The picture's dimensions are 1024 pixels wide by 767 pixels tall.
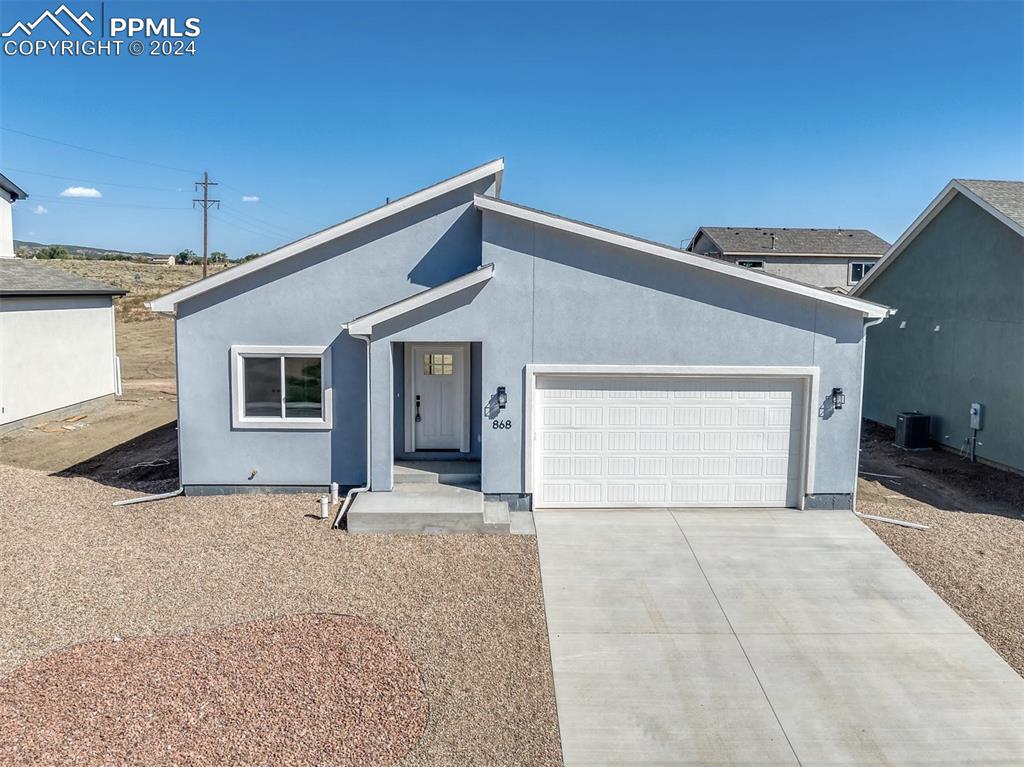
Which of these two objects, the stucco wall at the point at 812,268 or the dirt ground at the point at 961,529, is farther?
the stucco wall at the point at 812,268

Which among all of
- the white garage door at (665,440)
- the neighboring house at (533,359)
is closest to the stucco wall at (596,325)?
the neighboring house at (533,359)

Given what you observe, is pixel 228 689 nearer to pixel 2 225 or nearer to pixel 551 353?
pixel 551 353

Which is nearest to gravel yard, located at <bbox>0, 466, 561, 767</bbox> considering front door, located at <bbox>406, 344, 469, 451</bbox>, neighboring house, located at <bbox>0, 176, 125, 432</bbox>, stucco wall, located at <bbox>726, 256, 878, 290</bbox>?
front door, located at <bbox>406, 344, 469, 451</bbox>

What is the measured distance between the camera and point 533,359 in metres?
11.1

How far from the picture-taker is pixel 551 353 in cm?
1115

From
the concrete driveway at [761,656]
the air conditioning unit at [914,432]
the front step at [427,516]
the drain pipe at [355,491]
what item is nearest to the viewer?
the concrete driveway at [761,656]

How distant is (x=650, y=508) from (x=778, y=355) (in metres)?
3.12

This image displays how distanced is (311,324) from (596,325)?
4.56 meters

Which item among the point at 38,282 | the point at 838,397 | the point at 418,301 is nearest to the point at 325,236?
the point at 418,301

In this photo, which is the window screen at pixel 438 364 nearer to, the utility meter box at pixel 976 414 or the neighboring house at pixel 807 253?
the utility meter box at pixel 976 414

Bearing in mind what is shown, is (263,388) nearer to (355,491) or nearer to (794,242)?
(355,491)

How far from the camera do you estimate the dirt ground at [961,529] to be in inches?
328

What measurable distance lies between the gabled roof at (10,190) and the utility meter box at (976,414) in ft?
83.8

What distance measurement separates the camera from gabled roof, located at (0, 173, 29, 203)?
20.9m
